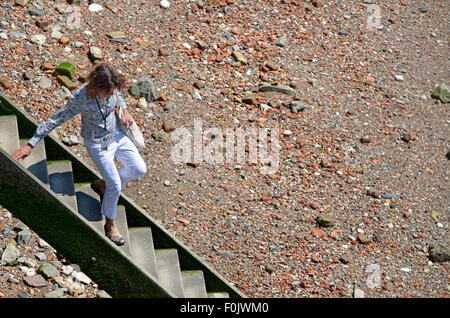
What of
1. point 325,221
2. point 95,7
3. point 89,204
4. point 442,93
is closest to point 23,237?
point 89,204

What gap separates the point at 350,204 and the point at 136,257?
324 cm

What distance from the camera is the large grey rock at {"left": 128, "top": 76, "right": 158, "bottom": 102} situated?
8195 millimetres

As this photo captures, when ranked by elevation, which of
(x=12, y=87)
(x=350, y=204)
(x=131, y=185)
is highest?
(x=12, y=87)

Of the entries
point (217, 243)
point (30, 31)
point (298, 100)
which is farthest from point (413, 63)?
point (30, 31)

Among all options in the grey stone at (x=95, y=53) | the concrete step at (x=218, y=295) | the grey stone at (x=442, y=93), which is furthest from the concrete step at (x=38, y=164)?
the grey stone at (x=442, y=93)

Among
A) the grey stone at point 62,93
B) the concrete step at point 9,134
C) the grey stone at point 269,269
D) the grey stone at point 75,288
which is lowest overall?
the grey stone at point 269,269

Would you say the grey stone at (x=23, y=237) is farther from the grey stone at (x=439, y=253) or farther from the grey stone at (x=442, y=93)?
the grey stone at (x=442, y=93)

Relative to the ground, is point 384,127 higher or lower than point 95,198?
lower

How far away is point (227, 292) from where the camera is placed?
6379 millimetres

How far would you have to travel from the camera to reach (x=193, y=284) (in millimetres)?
6137

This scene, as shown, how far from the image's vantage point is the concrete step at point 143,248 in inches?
227

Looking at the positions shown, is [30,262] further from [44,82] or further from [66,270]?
[44,82]

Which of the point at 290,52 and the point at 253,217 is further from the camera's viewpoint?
the point at 290,52

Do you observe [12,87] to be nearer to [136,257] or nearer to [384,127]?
[136,257]
